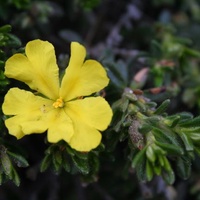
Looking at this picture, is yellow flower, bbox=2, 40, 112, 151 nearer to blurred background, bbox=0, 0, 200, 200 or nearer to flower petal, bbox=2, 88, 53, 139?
flower petal, bbox=2, 88, 53, 139

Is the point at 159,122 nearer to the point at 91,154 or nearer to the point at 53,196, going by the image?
the point at 91,154

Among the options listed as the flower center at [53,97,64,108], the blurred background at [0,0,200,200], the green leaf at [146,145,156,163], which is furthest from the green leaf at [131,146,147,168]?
the blurred background at [0,0,200,200]

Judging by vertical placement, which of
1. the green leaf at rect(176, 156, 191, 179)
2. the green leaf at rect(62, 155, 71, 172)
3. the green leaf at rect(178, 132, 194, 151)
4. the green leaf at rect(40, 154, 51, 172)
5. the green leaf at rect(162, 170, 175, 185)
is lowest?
the green leaf at rect(40, 154, 51, 172)

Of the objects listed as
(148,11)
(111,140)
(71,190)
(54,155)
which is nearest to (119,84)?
(111,140)

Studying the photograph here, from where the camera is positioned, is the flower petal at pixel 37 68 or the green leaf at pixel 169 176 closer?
the flower petal at pixel 37 68

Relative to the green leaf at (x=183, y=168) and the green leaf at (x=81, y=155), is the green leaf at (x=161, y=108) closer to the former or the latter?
the green leaf at (x=183, y=168)

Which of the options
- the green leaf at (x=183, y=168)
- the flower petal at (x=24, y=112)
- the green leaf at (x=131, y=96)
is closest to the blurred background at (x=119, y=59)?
the green leaf at (x=131, y=96)

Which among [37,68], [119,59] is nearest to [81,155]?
[37,68]

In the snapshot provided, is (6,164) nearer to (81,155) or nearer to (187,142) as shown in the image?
(81,155)
